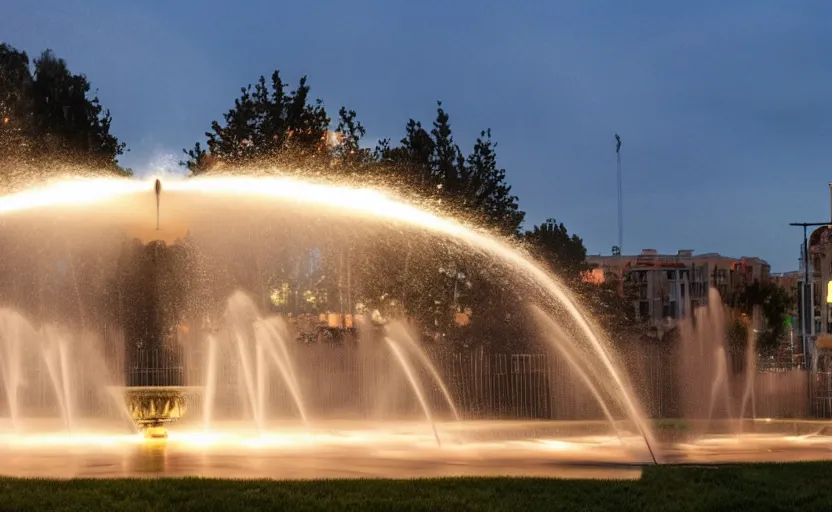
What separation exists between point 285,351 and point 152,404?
1421 centimetres

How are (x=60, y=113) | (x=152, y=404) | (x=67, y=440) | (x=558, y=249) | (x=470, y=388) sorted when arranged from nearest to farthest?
(x=152, y=404) < (x=67, y=440) < (x=470, y=388) < (x=60, y=113) < (x=558, y=249)

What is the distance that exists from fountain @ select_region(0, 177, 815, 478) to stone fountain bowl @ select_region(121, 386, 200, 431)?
43mm

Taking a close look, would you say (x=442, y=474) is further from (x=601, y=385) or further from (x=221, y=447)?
(x=601, y=385)

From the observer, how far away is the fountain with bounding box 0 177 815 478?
24.1 m

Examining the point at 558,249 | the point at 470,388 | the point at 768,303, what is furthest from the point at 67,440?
the point at 768,303

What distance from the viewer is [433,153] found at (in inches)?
1950

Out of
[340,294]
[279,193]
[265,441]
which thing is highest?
[279,193]

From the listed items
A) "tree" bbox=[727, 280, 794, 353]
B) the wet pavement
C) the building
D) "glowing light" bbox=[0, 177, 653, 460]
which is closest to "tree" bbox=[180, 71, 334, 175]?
"glowing light" bbox=[0, 177, 653, 460]

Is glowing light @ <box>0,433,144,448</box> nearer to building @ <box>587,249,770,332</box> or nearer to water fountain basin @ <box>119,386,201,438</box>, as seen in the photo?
water fountain basin @ <box>119,386,201,438</box>

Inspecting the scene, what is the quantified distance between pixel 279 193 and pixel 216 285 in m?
7.44

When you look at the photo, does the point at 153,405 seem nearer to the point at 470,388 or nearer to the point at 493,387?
the point at 470,388

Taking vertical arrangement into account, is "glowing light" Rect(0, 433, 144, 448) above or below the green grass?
below

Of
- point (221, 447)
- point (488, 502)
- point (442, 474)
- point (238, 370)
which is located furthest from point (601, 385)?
point (488, 502)

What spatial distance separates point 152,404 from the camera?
80.1ft
